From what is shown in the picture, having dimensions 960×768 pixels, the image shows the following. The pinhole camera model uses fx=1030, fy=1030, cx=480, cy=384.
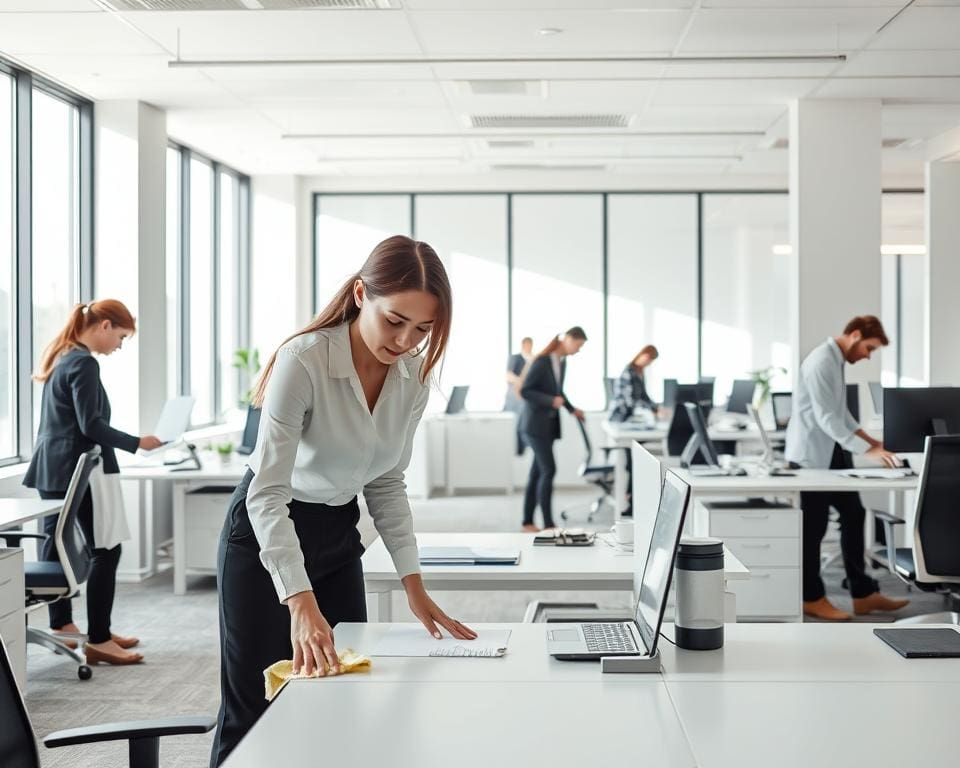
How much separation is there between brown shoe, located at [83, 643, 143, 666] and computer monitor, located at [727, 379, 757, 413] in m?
5.87

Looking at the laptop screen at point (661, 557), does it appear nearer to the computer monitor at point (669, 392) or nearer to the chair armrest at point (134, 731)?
the chair armrest at point (134, 731)

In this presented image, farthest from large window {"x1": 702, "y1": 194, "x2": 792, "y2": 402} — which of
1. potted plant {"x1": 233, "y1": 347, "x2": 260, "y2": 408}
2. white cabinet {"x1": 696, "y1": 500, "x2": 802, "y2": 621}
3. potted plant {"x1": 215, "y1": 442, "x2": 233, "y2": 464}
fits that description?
white cabinet {"x1": 696, "y1": 500, "x2": 802, "y2": 621}

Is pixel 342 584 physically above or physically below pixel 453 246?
below

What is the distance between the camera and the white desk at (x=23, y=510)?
4203mm

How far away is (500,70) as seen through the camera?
22.0 ft

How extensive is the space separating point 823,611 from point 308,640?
409cm

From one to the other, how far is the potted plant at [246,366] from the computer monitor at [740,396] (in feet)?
14.9

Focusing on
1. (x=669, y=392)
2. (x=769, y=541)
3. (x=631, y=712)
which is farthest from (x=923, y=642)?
(x=669, y=392)

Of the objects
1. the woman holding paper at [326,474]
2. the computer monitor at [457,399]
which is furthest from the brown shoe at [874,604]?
the computer monitor at [457,399]

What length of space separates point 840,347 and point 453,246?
6.53 metres

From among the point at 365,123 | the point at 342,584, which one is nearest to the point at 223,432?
the point at 365,123

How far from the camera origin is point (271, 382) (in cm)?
215

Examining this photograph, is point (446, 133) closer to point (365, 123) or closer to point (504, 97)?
point (365, 123)

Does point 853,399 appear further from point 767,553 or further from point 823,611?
point 767,553
